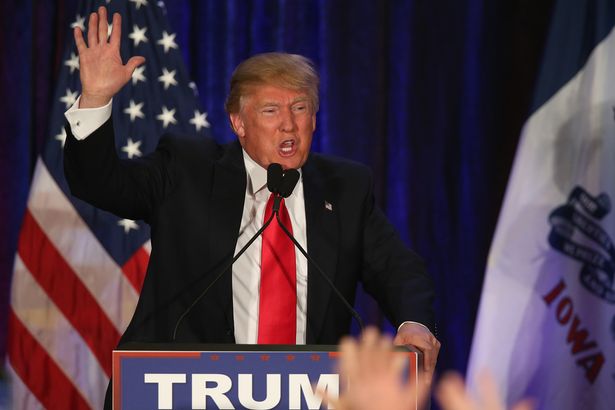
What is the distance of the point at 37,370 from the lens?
140 inches

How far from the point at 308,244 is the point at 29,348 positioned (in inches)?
70.0

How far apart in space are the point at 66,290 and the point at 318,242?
1665 mm

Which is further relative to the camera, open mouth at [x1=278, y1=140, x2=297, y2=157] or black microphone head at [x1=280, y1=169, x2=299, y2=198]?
open mouth at [x1=278, y1=140, x2=297, y2=157]

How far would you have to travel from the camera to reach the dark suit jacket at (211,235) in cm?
215

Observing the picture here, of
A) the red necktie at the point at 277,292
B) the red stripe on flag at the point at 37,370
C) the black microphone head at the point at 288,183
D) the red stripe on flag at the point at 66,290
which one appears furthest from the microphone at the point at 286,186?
the red stripe on flag at the point at 37,370

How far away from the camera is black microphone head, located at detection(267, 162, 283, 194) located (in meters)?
1.93

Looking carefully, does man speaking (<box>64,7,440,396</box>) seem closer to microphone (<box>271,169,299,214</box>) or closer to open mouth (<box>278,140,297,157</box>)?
open mouth (<box>278,140,297,157</box>)

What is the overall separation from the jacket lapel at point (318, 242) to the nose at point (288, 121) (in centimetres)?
17

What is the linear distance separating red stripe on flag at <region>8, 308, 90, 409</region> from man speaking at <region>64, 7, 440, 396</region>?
59.3 inches

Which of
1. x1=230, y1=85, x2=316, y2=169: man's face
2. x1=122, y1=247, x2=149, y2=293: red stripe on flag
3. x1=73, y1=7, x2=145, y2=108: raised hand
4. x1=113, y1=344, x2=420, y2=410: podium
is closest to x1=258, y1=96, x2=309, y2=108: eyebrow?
x1=230, y1=85, x2=316, y2=169: man's face

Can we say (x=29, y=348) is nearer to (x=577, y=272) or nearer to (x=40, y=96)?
(x=40, y=96)

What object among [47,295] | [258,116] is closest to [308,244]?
[258,116]

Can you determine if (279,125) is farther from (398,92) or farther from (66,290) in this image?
(398,92)

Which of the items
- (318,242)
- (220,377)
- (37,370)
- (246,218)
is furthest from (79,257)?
(220,377)
